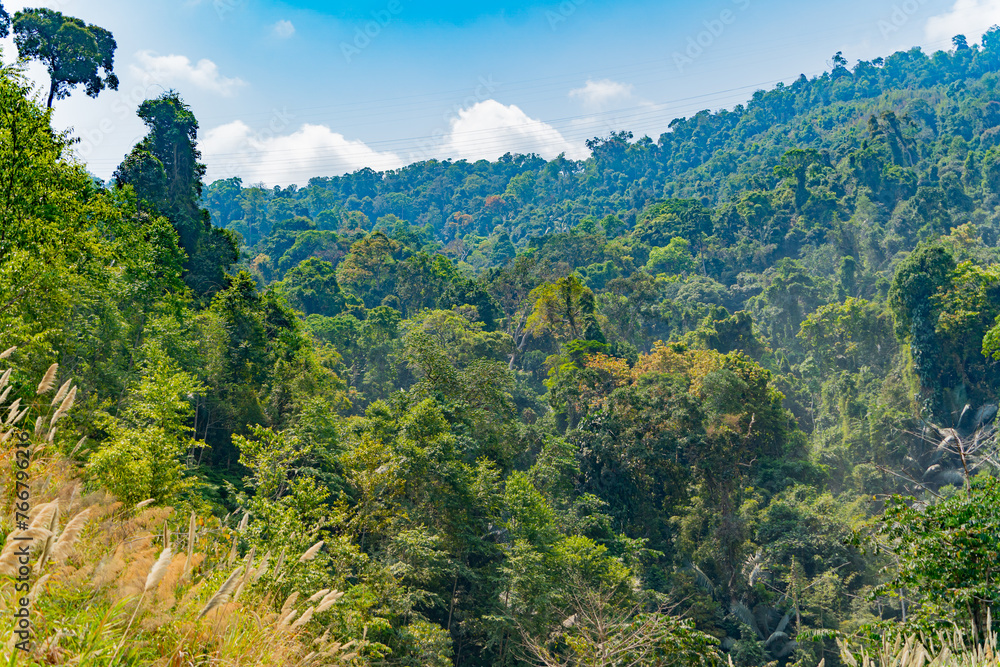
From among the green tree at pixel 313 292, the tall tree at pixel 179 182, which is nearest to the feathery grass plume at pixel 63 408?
the tall tree at pixel 179 182

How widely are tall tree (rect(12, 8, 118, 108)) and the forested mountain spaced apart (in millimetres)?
3237

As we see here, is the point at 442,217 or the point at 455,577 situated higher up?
the point at 442,217

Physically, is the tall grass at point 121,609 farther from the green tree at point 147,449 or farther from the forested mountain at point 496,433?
the green tree at point 147,449

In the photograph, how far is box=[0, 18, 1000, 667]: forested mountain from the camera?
6.38 meters

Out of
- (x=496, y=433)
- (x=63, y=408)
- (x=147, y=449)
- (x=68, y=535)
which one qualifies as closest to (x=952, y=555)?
(x=68, y=535)

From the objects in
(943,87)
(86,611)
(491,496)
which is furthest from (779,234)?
(943,87)

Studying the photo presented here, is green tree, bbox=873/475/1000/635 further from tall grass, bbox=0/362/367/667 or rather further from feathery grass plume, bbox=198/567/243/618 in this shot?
feathery grass plume, bbox=198/567/243/618

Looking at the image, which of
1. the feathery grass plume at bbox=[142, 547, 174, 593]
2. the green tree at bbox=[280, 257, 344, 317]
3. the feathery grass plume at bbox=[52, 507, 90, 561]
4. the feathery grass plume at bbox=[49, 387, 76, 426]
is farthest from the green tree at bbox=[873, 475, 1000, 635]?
A: the green tree at bbox=[280, 257, 344, 317]

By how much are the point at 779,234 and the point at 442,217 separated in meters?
71.5

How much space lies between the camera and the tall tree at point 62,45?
1011 inches

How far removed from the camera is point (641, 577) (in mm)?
22453

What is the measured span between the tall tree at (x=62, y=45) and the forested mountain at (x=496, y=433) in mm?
3237

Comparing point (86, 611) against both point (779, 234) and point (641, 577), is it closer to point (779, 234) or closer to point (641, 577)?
point (641, 577)

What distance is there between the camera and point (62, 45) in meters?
26.4
